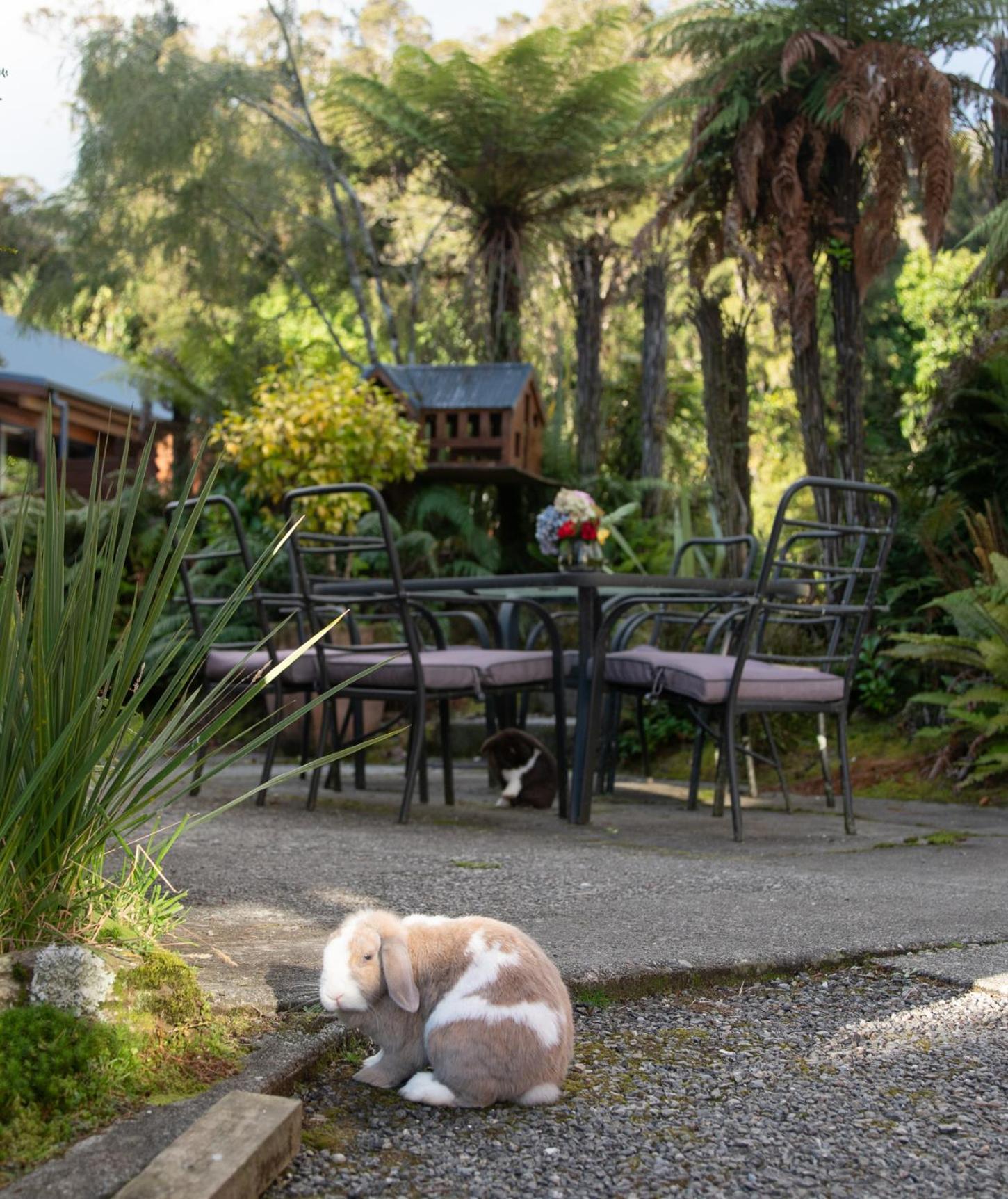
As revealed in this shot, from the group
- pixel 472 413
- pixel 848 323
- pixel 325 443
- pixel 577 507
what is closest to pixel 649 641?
pixel 577 507

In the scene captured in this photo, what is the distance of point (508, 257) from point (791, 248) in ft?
14.3

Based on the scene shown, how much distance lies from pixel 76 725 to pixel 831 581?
3.39 metres

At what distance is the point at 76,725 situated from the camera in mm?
1591

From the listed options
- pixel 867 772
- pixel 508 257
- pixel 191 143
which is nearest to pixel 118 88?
pixel 191 143

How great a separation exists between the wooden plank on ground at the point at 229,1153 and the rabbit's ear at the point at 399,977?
0.66 ft

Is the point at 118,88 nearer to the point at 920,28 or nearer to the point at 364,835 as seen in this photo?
the point at 920,28

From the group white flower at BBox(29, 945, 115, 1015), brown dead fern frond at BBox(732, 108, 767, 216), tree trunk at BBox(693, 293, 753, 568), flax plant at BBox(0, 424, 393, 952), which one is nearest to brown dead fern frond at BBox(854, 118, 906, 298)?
brown dead fern frond at BBox(732, 108, 767, 216)

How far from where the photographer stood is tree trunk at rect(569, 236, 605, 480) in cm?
1070

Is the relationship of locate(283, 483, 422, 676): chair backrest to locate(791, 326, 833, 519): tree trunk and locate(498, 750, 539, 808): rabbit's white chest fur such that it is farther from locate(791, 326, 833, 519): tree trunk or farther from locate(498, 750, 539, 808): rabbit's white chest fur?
locate(791, 326, 833, 519): tree trunk

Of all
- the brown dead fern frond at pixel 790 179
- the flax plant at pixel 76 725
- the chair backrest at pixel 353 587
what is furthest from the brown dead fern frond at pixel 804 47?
the flax plant at pixel 76 725

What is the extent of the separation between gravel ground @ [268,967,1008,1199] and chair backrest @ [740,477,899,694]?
210 cm

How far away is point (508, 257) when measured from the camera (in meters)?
11.1

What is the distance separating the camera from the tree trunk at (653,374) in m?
11.0

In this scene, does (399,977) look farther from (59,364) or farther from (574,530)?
(59,364)
